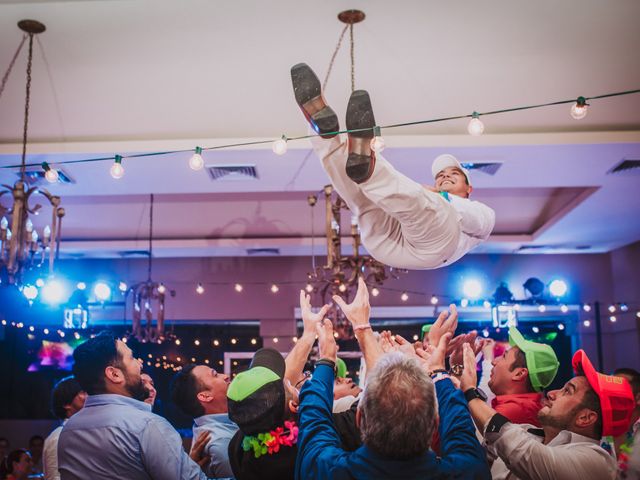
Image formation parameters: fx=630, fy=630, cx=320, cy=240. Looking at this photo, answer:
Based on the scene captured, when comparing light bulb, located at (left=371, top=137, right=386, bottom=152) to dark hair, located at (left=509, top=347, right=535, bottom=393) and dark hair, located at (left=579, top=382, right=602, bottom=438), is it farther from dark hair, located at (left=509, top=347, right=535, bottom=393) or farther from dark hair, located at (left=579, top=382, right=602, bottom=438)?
dark hair, located at (left=579, top=382, right=602, bottom=438)

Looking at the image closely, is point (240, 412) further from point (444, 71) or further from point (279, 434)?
point (444, 71)

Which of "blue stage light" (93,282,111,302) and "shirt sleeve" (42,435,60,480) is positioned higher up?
"blue stage light" (93,282,111,302)

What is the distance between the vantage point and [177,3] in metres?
3.79

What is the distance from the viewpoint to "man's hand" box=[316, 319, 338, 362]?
213 centimetres

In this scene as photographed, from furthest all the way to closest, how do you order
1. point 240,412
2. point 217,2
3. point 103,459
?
point 217,2 → point 103,459 → point 240,412

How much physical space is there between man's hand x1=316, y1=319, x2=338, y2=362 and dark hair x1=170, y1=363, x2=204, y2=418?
1.18 meters

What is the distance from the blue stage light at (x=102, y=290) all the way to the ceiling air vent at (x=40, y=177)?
3470 mm

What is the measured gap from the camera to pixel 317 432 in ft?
6.37

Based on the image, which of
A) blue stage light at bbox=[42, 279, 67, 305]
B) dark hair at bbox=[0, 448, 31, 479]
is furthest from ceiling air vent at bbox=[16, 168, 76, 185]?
blue stage light at bbox=[42, 279, 67, 305]

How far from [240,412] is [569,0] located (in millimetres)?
3150

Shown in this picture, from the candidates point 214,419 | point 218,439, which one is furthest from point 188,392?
point 218,439

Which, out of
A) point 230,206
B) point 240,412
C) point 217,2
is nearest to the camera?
point 240,412

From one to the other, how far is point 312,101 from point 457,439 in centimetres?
149

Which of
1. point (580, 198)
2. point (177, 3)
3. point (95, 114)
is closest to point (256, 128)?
point (95, 114)
